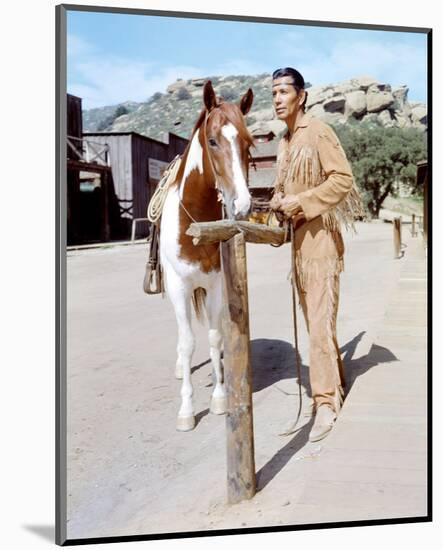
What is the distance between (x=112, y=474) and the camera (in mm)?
2795

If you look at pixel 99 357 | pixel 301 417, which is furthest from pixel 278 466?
pixel 99 357

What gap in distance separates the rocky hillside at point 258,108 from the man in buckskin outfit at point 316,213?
78mm

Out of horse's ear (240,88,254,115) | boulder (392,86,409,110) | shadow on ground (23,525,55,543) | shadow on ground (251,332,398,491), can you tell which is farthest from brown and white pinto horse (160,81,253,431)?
boulder (392,86,409,110)

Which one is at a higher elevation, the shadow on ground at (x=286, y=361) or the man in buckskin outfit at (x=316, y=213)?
the man in buckskin outfit at (x=316, y=213)

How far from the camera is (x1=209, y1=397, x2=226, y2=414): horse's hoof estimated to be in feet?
10.3

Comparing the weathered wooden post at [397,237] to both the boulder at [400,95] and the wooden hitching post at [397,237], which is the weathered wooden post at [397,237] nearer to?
the wooden hitching post at [397,237]

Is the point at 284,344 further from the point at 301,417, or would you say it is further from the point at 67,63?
the point at 67,63

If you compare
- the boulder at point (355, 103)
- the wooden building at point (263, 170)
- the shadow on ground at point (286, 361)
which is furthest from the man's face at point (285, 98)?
the shadow on ground at point (286, 361)

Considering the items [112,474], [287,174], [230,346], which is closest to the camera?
[230,346]

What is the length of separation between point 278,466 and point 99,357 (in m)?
0.92

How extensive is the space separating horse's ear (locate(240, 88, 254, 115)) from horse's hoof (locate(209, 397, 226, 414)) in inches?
52.8

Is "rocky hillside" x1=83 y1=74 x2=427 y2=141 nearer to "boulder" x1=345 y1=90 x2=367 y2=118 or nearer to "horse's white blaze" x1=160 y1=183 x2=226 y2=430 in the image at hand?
"boulder" x1=345 y1=90 x2=367 y2=118

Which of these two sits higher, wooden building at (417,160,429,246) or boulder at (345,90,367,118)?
boulder at (345,90,367,118)

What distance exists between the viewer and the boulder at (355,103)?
2.96m
